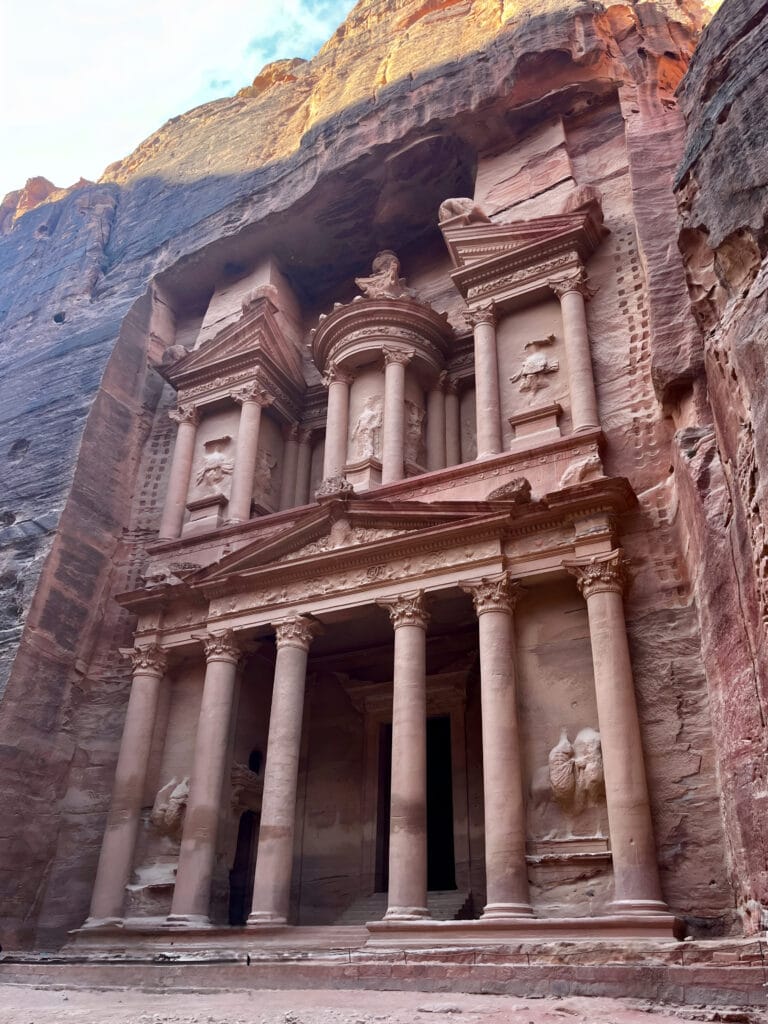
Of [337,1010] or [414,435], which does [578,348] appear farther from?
[337,1010]

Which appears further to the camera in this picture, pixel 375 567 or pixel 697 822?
pixel 375 567

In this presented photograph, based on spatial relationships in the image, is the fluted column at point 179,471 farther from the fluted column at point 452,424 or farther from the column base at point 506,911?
the column base at point 506,911

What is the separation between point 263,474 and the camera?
18.4 metres

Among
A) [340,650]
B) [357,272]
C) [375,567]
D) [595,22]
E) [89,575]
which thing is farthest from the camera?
[357,272]

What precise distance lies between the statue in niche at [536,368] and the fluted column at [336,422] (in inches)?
144

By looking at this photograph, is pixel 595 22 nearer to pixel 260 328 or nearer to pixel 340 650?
pixel 260 328

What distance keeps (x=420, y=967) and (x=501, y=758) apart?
3.02m

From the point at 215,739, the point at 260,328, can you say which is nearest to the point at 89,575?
the point at 215,739

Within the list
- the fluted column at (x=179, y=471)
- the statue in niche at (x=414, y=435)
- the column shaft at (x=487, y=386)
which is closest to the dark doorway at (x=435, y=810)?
the column shaft at (x=487, y=386)

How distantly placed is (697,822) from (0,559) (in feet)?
43.6

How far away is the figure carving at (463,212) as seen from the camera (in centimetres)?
1697

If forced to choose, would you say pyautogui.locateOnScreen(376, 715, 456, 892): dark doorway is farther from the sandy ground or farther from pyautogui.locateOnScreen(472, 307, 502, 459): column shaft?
the sandy ground

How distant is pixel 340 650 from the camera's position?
52.5ft

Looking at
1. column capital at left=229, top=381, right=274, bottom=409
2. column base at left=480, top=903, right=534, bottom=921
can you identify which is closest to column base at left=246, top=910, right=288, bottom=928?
column base at left=480, top=903, right=534, bottom=921
